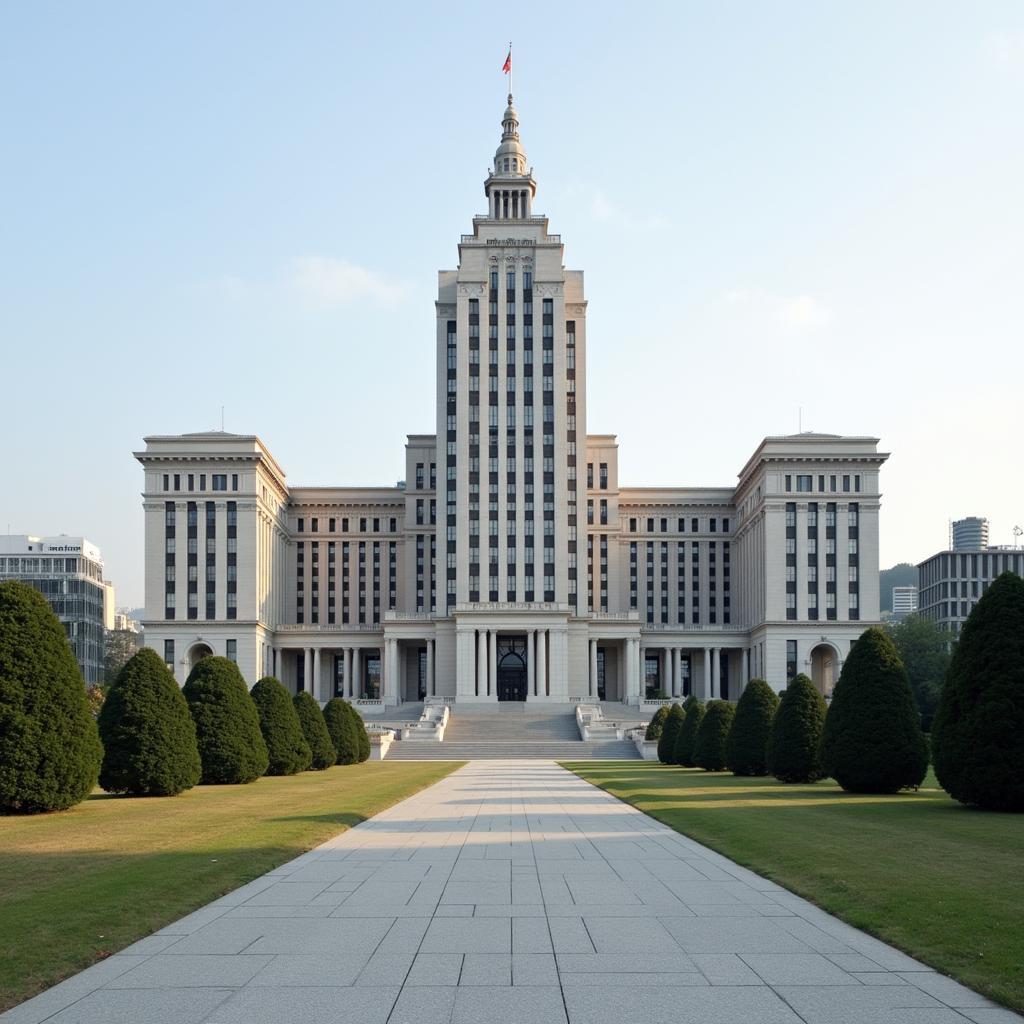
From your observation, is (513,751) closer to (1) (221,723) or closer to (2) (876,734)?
(1) (221,723)

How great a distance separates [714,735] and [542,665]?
56.7 metres

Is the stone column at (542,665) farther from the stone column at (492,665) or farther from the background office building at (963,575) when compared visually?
the background office building at (963,575)

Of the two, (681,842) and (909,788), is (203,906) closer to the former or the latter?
(681,842)

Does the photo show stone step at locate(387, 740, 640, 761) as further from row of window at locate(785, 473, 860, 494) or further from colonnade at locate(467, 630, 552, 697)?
row of window at locate(785, 473, 860, 494)

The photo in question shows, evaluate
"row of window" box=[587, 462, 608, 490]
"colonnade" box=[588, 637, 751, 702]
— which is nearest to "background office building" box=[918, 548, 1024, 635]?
"colonnade" box=[588, 637, 751, 702]

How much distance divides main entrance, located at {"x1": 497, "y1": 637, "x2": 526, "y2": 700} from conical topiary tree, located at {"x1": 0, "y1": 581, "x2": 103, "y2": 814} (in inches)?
3341

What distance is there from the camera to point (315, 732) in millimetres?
52094

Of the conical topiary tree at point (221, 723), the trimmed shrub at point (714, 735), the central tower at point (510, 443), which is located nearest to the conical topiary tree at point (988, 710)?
the trimmed shrub at point (714, 735)

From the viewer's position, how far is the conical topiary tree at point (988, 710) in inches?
1064

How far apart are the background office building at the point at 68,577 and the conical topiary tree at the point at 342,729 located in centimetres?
9231

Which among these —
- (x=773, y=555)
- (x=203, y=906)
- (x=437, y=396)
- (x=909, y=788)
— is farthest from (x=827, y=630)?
(x=203, y=906)

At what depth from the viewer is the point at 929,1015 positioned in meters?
9.70

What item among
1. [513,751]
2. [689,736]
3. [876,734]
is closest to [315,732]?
[689,736]

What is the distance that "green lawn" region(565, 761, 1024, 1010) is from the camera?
12.2 m
